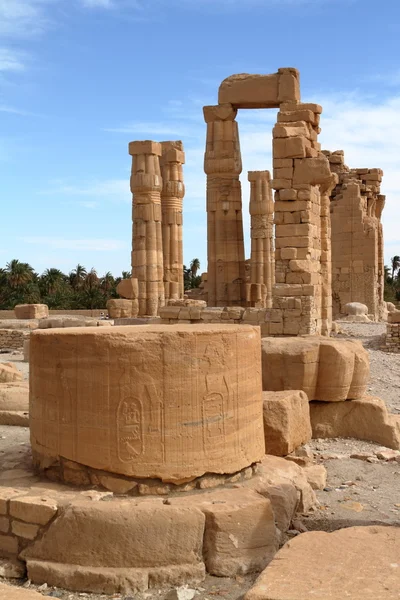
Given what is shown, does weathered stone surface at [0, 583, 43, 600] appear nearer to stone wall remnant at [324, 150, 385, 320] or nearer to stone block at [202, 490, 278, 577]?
stone block at [202, 490, 278, 577]

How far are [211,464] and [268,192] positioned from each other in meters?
21.8

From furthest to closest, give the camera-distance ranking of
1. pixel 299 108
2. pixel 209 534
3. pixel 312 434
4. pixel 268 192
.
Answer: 1. pixel 268 192
2. pixel 299 108
3. pixel 312 434
4. pixel 209 534

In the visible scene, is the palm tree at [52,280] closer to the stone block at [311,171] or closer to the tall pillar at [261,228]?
the tall pillar at [261,228]

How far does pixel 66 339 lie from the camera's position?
4969mm

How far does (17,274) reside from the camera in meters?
40.1

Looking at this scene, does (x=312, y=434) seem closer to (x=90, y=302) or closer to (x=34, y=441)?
(x=34, y=441)

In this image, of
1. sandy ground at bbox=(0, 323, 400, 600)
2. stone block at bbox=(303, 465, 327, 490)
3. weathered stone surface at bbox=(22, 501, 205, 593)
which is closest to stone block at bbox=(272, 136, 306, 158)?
sandy ground at bbox=(0, 323, 400, 600)

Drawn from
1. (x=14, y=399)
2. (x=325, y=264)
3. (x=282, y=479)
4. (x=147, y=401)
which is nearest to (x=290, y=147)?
(x=325, y=264)

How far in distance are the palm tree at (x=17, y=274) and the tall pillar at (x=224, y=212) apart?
82.1 ft

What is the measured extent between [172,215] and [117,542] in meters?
19.4

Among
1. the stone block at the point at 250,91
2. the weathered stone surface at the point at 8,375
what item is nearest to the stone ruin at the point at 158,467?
the weathered stone surface at the point at 8,375

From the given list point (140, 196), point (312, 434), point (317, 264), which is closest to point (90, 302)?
point (140, 196)

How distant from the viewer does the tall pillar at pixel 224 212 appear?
16453 mm

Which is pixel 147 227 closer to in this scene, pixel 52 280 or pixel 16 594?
pixel 16 594
